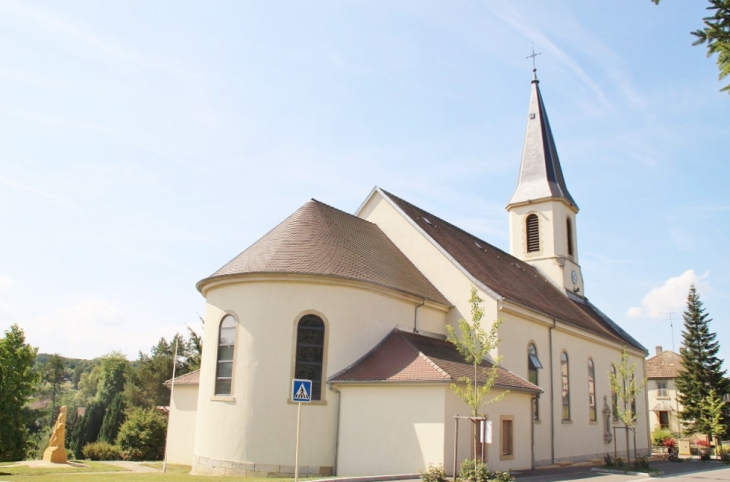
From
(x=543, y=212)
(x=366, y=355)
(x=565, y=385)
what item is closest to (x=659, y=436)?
(x=543, y=212)

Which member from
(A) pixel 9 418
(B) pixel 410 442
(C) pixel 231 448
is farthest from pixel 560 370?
(A) pixel 9 418

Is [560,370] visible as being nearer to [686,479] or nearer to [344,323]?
[686,479]

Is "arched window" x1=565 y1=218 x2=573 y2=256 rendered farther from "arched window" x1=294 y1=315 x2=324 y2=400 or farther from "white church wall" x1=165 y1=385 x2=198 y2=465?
"white church wall" x1=165 y1=385 x2=198 y2=465

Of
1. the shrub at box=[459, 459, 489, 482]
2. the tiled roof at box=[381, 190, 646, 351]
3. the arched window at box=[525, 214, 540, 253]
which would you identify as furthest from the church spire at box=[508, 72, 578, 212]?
the shrub at box=[459, 459, 489, 482]

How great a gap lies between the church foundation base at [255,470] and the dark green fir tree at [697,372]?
39.1 meters

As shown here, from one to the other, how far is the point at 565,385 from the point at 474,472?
13679mm

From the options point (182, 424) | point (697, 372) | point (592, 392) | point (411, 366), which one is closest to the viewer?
point (411, 366)

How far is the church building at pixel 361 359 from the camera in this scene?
1823 centimetres

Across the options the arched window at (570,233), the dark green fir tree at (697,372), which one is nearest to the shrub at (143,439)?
the arched window at (570,233)

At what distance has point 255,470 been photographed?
59.5ft

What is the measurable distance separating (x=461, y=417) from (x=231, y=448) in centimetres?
697

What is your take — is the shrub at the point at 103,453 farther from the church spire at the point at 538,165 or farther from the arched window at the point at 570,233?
the arched window at the point at 570,233

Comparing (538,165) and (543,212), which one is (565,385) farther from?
(538,165)

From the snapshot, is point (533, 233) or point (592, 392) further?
point (533, 233)
